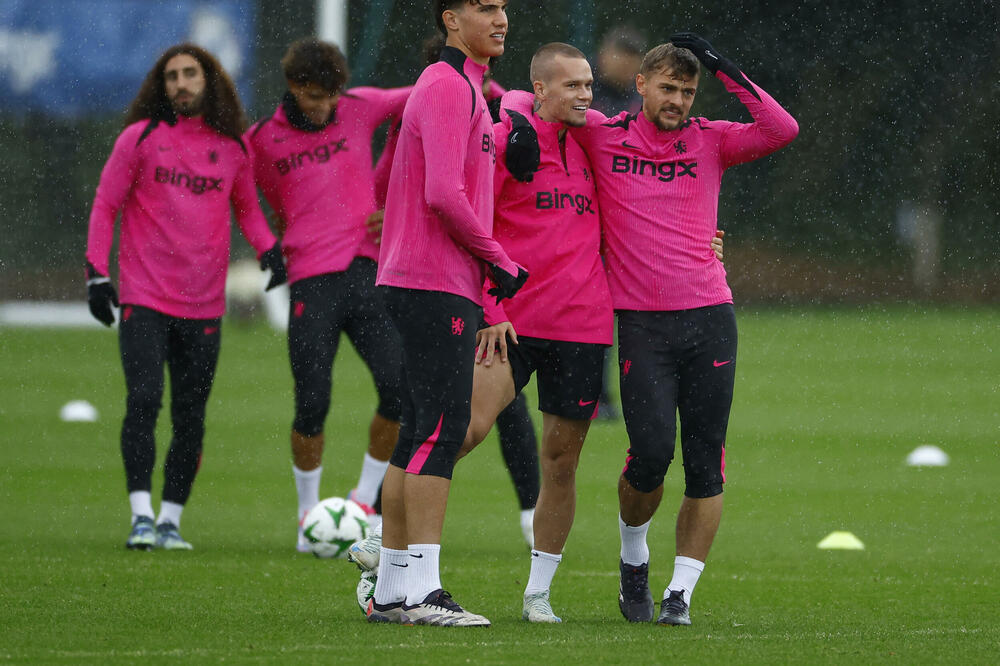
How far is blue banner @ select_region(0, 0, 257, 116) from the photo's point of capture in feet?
77.3

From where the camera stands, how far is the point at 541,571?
565 centimetres

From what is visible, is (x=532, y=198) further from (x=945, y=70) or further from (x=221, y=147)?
(x=945, y=70)

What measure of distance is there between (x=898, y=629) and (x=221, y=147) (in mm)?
3864

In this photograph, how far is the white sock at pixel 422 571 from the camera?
A: 5.23m

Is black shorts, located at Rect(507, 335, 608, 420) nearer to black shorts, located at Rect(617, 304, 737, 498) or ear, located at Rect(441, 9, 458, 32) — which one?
black shorts, located at Rect(617, 304, 737, 498)

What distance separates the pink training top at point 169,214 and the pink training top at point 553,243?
223cm

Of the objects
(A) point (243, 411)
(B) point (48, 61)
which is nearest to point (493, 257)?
(A) point (243, 411)

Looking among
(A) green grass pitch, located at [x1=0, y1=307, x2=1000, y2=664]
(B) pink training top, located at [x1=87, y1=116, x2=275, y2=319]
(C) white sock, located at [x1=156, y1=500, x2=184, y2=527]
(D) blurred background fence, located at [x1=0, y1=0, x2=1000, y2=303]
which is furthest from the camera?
(D) blurred background fence, located at [x1=0, y1=0, x2=1000, y2=303]

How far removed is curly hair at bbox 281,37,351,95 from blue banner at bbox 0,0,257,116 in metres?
16.0

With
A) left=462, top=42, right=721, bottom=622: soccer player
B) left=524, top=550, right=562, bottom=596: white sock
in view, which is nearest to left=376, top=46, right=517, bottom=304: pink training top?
left=462, top=42, right=721, bottom=622: soccer player

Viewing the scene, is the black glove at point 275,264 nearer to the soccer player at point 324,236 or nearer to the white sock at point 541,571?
the soccer player at point 324,236

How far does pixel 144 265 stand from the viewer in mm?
7414

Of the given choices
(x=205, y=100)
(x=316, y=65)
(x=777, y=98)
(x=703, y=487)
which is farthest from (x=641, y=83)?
(x=777, y=98)

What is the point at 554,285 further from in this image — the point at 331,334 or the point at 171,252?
the point at 171,252
